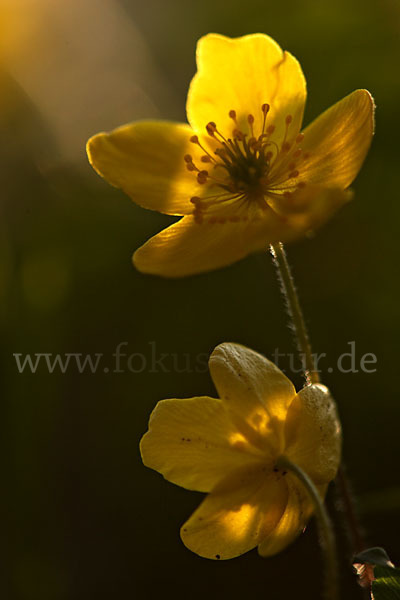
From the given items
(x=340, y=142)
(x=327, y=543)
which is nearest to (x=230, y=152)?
(x=340, y=142)

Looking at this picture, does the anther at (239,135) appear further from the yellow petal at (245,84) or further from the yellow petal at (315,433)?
the yellow petal at (315,433)

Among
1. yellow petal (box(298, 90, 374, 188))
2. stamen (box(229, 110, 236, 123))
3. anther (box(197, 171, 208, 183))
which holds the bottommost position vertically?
yellow petal (box(298, 90, 374, 188))

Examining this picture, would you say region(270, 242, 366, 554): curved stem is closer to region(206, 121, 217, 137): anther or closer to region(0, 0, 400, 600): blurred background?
region(206, 121, 217, 137): anther

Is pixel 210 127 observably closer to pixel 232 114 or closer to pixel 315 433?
pixel 232 114

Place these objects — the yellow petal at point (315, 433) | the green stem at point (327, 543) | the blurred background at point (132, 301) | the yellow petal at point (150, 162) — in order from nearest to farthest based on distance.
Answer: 1. the green stem at point (327, 543)
2. the yellow petal at point (315, 433)
3. the yellow petal at point (150, 162)
4. the blurred background at point (132, 301)

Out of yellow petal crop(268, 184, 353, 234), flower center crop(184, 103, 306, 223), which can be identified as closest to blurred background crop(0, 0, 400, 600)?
flower center crop(184, 103, 306, 223)

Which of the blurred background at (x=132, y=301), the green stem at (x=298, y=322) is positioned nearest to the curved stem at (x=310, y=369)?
the green stem at (x=298, y=322)

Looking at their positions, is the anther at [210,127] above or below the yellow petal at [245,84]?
below

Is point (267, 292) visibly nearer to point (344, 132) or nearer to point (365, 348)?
point (365, 348)

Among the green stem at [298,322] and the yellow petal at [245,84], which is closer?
the green stem at [298,322]
